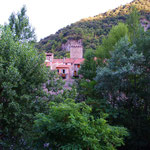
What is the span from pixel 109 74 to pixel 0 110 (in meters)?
6.17

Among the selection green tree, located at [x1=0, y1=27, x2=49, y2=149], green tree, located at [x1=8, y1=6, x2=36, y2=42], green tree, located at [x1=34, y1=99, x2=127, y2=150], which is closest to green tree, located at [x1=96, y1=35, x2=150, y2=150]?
green tree, located at [x1=0, y1=27, x2=49, y2=149]

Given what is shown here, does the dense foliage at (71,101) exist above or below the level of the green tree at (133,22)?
below

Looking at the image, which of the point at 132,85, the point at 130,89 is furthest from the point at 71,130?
the point at 132,85

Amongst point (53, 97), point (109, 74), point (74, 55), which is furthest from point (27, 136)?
point (74, 55)

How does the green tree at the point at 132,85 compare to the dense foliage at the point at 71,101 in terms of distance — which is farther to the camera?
Answer: the green tree at the point at 132,85

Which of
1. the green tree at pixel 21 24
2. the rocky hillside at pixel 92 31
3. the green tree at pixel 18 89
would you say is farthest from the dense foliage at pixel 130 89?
the rocky hillside at pixel 92 31

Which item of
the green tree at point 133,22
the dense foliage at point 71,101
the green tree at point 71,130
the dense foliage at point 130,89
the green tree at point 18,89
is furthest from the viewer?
the green tree at point 133,22

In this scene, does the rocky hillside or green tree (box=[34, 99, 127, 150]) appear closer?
green tree (box=[34, 99, 127, 150])

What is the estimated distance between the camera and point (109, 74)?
9109 millimetres

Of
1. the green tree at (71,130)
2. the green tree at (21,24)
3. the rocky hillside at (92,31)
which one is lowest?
the green tree at (71,130)

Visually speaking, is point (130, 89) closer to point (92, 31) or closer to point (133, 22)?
point (133, 22)

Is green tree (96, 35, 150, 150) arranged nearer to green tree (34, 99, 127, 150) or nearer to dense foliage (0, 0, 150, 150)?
dense foliage (0, 0, 150, 150)

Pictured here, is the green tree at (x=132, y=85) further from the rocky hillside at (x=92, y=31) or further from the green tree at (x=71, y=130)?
the rocky hillside at (x=92, y=31)

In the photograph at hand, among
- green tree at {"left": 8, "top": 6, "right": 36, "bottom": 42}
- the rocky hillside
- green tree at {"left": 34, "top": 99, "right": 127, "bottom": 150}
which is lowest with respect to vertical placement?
green tree at {"left": 34, "top": 99, "right": 127, "bottom": 150}
